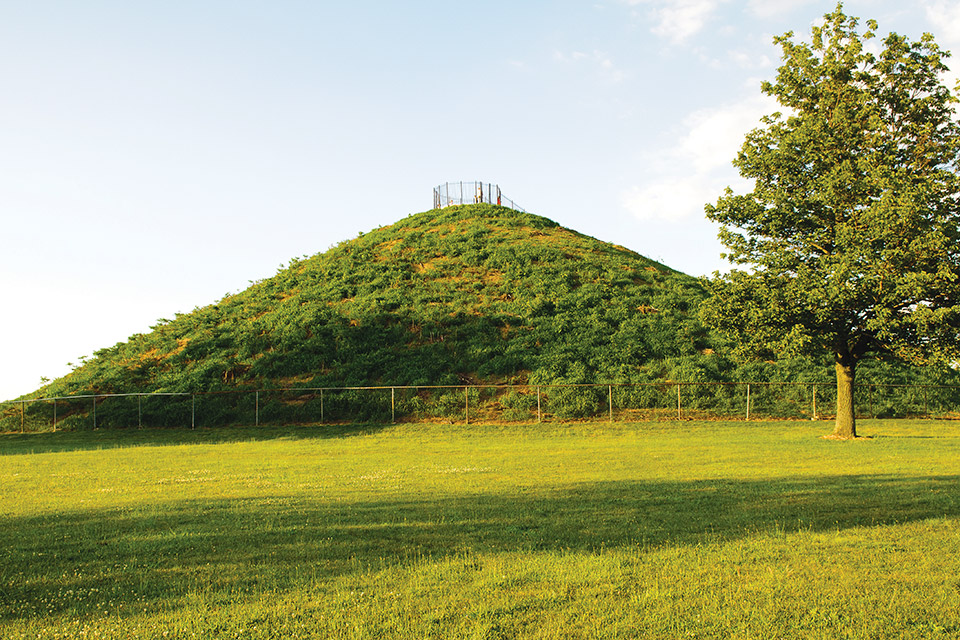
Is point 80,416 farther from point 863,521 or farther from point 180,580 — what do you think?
point 863,521

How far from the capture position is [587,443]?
2872 centimetres

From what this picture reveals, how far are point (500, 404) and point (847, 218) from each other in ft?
63.8

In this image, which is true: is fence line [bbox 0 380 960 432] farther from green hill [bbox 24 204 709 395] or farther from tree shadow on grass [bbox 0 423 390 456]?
green hill [bbox 24 204 709 395]

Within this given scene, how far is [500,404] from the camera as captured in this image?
38344 millimetres

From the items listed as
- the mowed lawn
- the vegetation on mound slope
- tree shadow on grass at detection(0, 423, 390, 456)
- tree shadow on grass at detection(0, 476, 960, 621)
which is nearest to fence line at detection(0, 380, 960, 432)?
the vegetation on mound slope

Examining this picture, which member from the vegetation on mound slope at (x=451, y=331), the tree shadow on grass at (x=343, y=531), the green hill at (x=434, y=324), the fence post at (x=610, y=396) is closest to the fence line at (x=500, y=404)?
the fence post at (x=610, y=396)

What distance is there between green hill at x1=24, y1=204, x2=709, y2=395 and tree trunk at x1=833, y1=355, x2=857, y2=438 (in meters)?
13.2

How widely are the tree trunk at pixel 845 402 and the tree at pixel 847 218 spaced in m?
0.05

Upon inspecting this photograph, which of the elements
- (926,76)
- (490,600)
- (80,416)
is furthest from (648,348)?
(490,600)

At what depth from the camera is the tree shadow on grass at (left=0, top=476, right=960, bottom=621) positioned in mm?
7777

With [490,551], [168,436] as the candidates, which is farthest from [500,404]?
[490,551]

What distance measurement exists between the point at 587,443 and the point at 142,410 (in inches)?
1010

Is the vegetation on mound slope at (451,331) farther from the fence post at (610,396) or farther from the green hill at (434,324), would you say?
the fence post at (610,396)

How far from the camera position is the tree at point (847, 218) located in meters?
25.8
